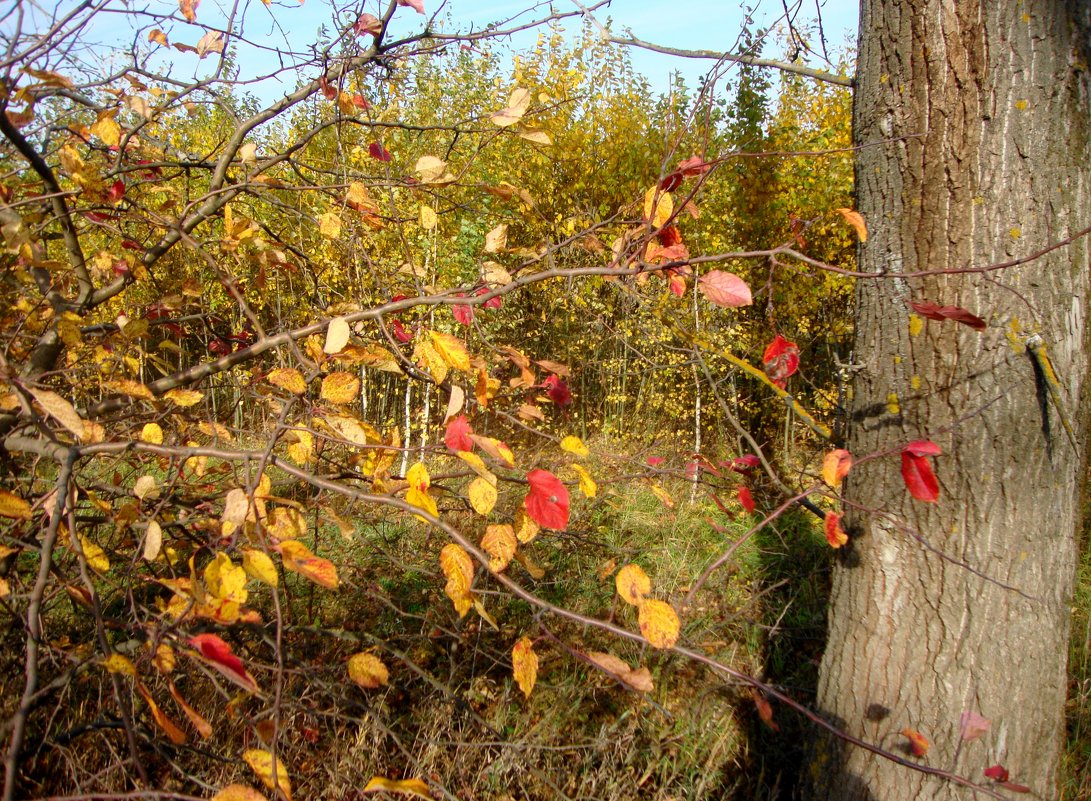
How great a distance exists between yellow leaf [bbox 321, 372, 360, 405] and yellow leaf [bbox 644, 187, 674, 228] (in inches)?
25.5

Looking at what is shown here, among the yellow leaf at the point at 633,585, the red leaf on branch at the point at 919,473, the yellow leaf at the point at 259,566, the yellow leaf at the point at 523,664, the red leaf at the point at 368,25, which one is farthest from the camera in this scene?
the red leaf at the point at 368,25

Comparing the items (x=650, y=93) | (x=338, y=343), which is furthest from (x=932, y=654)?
(x=650, y=93)

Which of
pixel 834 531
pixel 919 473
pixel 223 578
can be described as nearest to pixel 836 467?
pixel 919 473

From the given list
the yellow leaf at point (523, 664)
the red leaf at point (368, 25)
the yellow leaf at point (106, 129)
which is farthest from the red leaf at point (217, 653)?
the red leaf at point (368, 25)

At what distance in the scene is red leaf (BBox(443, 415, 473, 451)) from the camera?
1199 millimetres

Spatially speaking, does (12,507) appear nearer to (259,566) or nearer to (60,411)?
(60,411)

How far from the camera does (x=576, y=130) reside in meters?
6.33

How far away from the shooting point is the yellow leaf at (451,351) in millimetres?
1181

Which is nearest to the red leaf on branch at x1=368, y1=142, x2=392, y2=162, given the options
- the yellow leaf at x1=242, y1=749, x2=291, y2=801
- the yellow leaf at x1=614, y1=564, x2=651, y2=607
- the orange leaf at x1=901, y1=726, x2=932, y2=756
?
the yellow leaf at x1=614, y1=564, x2=651, y2=607

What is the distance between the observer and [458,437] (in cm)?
122

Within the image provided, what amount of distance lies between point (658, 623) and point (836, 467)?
54 centimetres

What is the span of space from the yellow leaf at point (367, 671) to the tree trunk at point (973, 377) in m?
1.03

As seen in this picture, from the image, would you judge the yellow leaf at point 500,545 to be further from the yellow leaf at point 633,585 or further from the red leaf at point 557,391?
the red leaf at point 557,391

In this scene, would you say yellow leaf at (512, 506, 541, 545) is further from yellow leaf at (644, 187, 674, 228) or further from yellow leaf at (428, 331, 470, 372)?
yellow leaf at (644, 187, 674, 228)
